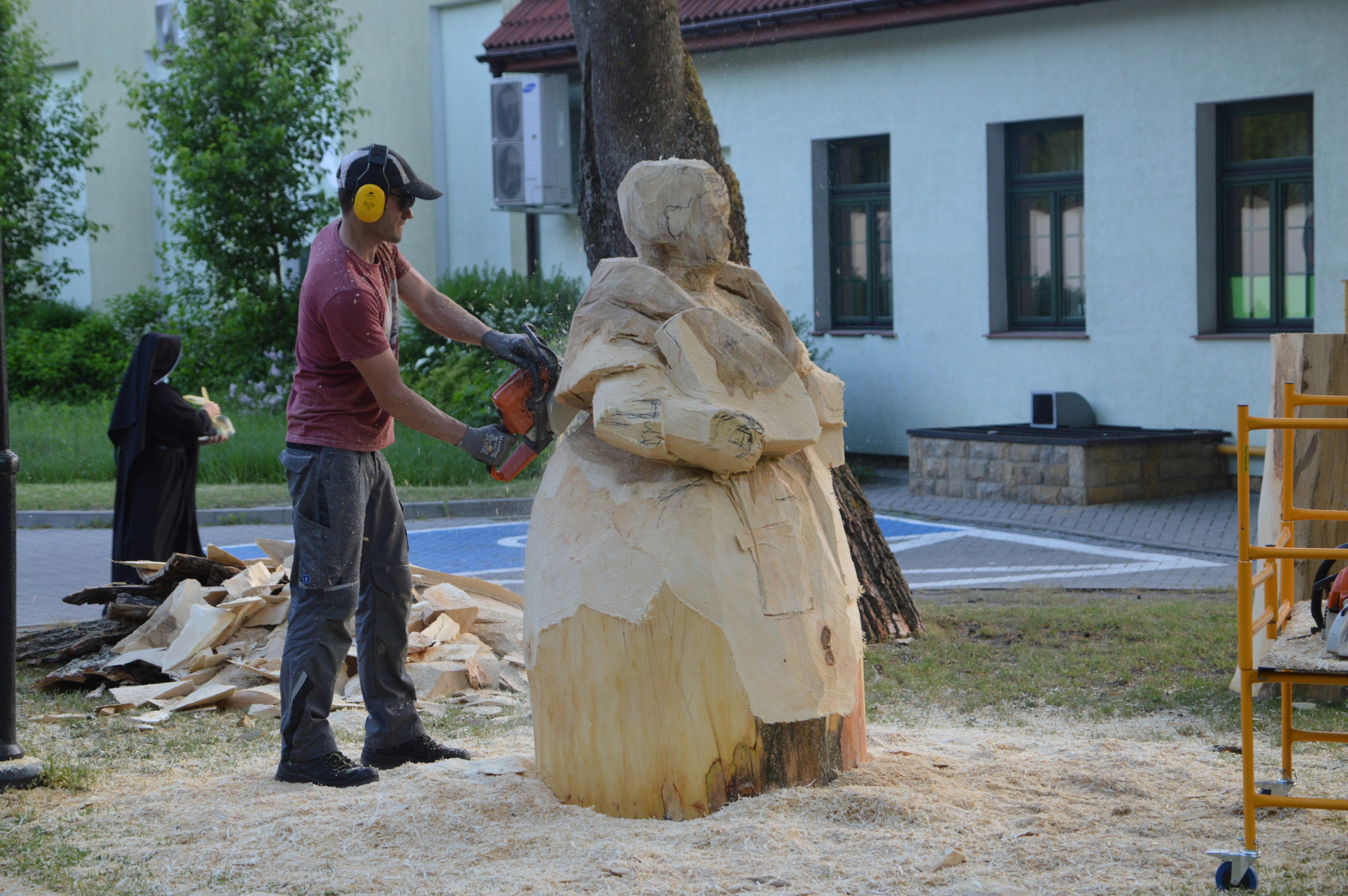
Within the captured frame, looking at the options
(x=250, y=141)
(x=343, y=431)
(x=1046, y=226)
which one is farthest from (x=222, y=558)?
(x=250, y=141)

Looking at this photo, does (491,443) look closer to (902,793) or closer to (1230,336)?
(902,793)

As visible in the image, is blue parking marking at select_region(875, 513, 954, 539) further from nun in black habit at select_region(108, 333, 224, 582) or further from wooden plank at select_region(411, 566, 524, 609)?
nun in black habit at select_region(108, 333, 224, 582)

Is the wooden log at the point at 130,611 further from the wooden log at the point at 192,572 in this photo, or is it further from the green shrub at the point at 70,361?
the green shrub at the point at 70,361

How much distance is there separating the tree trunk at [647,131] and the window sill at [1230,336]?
21.1ft

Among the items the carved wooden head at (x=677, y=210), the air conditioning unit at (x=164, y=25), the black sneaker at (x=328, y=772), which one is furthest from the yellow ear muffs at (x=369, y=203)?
the air conditioning unit at (x=164, y=25)

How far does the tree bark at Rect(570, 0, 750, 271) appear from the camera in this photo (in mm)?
6281

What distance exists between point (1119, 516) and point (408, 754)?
777cm

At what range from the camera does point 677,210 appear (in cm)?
368

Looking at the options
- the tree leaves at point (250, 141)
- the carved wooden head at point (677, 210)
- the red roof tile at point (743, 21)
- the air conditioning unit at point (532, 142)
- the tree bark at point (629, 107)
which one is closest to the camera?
the carved wooden head at point (677, 210)

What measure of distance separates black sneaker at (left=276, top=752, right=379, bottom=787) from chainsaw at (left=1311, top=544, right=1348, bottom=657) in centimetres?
261

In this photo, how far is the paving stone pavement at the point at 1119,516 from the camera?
10.0m

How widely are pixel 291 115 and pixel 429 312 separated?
14.3 meters

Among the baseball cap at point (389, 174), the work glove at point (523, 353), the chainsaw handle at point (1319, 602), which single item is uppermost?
the baseball cap at point (389, 174)

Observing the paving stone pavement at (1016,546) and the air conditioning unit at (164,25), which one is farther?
the air conditioning unit at (164,25)
